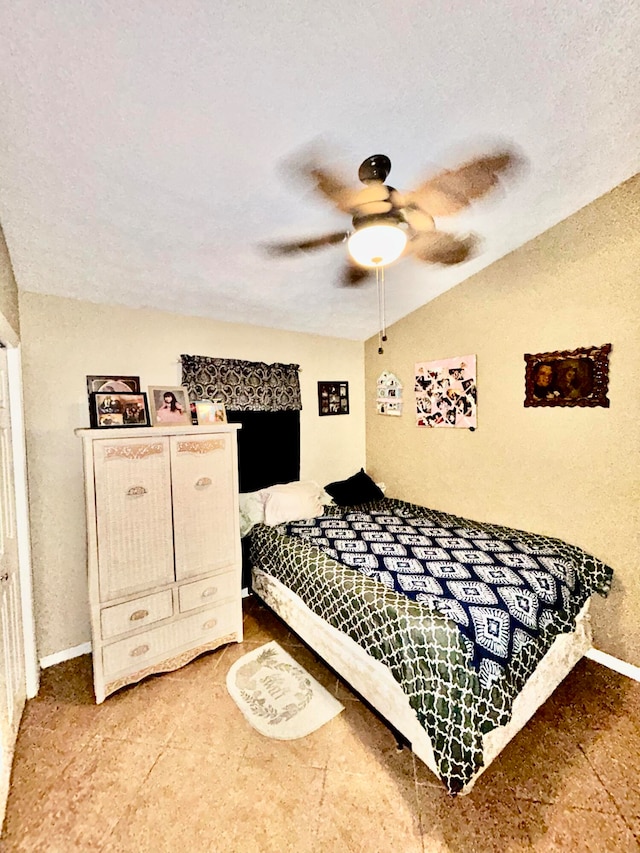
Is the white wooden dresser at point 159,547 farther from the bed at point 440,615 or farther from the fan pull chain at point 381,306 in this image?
the fan pull chain at point 381,306

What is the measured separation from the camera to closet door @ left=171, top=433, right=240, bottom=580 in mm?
2240

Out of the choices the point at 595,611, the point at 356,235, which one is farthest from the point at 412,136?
the point at 595,611

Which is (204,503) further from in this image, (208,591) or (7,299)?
(7,299)

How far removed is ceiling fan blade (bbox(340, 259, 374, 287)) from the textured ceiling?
51 centimetres

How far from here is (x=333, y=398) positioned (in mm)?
3652

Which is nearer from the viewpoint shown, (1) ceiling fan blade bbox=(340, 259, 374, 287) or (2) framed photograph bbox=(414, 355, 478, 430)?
(1) ceiling fan blade bbox=(340, 259, 374, 287)

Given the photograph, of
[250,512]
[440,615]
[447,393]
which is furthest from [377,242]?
[250,512]

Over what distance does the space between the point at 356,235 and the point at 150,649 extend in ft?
8.29

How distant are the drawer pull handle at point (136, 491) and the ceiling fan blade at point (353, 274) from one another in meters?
1.91

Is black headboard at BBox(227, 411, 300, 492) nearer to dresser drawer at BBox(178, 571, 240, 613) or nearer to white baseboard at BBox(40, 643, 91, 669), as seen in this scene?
dresser drawer at BBox(178, 571, 240, 613)

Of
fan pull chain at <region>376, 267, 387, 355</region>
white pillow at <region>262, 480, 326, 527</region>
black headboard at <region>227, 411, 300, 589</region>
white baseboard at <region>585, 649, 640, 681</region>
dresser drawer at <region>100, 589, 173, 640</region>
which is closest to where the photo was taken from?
dresser drawer at <region>100, 589, 173, 640</region>

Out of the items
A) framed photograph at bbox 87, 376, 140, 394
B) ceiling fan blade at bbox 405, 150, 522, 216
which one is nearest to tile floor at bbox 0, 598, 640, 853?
framed photograph at bbox 87, 376, 140, 394

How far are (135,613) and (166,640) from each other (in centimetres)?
29

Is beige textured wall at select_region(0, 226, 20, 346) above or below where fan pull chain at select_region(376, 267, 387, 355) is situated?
below
